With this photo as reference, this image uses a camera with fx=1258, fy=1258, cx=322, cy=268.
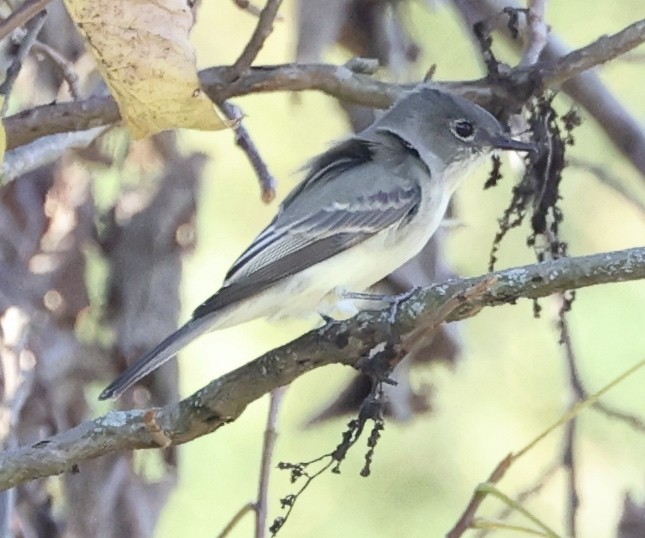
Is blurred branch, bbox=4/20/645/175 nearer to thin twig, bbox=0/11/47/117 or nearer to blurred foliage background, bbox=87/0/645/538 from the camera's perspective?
thin twig, bbox=0/11/47/117

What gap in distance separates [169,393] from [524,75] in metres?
0.96

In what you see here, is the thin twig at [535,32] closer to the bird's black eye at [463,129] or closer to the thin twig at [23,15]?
the bird's black eye at [463,129]

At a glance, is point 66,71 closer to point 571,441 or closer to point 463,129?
point 463,129

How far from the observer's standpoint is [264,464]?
1.91 metres

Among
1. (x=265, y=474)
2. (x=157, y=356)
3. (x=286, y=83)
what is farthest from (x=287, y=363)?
(x=286, y=83)

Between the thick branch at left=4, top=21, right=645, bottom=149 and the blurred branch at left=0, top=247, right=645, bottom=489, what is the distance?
0.51 metres

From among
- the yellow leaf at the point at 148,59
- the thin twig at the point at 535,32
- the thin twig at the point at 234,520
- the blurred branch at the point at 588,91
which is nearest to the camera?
the yellow leaf at the point at 148,59

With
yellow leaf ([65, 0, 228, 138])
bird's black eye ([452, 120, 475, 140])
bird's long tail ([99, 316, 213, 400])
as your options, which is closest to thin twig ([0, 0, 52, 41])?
yellow leaf ([65, 0, 228, 138])

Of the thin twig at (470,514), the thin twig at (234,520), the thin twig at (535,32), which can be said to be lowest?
the thin twig at (470,514)

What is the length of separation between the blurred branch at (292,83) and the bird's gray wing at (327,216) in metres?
0.39

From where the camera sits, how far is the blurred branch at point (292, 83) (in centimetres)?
214

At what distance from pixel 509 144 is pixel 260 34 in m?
0.73

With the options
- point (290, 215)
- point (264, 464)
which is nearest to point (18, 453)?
point (264, 464)

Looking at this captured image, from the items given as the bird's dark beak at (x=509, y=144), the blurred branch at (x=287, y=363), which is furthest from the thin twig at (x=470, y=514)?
the bird's dark beak at (x=509, y=144)
